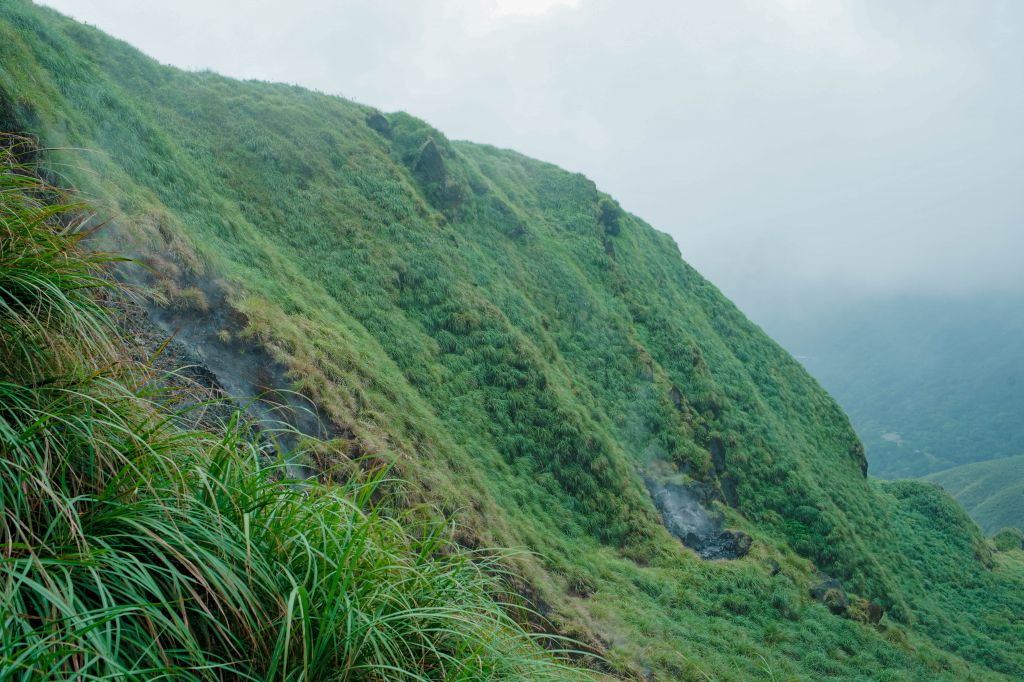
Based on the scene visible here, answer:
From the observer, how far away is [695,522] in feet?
65.3

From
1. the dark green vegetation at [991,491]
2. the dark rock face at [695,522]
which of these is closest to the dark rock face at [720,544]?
the dark rock face at [695,522]

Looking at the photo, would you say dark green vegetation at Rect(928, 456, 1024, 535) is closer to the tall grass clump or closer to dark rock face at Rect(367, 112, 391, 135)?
dark rock face at Rect(367, 112, 391, 135)

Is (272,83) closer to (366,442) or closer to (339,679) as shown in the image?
(366,442)

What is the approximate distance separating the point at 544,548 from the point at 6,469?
13244 millimetres

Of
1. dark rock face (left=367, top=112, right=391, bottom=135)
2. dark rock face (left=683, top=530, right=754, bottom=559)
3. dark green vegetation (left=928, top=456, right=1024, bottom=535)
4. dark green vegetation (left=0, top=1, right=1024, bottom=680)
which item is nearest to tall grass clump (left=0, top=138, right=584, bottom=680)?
dark green vegetation (left=0, top=1, right=1024, bottom=680)

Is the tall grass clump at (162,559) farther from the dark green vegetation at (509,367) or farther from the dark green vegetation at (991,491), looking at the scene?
the dark green vegetation at (991,491)

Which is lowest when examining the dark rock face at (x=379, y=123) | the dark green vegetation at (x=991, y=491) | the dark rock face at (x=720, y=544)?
the dark rock face at (x=720, y=544)

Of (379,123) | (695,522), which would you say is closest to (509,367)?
(695,522)

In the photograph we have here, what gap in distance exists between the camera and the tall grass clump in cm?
224

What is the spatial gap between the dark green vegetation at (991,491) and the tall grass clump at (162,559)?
346ft

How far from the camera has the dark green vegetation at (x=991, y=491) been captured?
84875 mm

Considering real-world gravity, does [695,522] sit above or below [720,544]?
above

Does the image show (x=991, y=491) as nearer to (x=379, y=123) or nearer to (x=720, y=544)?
(x=720, y=544)

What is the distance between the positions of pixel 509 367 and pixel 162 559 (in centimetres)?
1715
